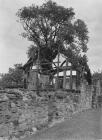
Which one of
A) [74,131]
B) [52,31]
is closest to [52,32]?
[52,31]

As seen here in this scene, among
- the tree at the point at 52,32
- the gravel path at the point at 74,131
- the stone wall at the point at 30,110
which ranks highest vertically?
the tree at the point at 52,32

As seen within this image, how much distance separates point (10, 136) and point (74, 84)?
1768 centimetres

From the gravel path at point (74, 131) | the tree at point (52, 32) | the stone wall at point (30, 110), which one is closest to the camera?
the stone wall at point (30, 110)

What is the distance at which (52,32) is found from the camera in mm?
32719

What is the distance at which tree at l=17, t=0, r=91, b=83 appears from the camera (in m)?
31.5

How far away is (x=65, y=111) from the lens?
1886 cm

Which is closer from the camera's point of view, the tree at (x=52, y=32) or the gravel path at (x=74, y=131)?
the gravel path at (x=74, y=131)

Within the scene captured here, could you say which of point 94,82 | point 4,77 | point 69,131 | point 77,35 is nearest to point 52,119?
point 69,131

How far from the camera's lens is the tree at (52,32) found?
31.5 m

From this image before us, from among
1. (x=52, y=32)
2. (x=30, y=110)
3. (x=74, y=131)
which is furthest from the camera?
(x=52, y=32)

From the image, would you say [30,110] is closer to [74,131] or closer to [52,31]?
[74,131]

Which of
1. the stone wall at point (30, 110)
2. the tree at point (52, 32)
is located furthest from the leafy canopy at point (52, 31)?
the stone wall at point (30, 110)

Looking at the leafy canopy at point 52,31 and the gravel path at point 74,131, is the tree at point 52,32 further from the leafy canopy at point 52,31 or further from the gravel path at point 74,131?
the gravel path at point 74,131

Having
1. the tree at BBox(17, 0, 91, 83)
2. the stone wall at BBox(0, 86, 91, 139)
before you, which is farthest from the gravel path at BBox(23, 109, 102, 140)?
the tree at BBox(17, 0, 91, 83)
